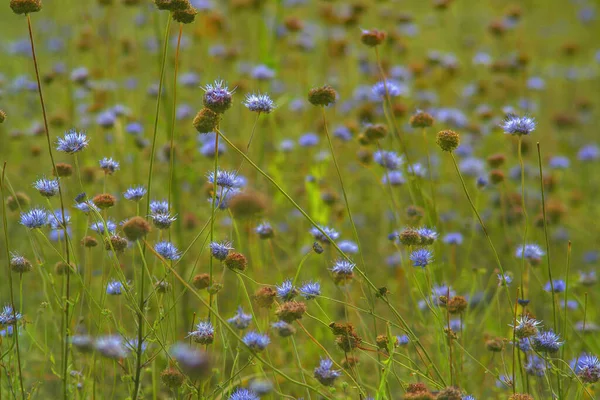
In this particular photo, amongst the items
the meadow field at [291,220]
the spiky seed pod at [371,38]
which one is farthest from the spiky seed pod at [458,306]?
the spiky seed pod at [371,38]

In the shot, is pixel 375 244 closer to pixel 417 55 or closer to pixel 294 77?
pixel 294 77

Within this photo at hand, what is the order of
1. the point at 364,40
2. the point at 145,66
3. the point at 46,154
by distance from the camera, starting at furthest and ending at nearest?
the point at 145,66 → the point at 46,154 → the point at 364,40

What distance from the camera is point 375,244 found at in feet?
13.8

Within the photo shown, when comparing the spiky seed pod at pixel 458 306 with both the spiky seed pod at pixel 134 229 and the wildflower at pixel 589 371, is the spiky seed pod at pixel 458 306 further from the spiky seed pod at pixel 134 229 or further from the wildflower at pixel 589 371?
the spiky seed pod at pixel 134 229

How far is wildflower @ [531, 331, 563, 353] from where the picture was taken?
77.7 inches

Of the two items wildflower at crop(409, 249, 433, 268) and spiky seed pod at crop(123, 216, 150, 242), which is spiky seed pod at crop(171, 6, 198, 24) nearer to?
spiky seed pod at crop(123, 216, 150, 242)

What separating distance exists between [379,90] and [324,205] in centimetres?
69

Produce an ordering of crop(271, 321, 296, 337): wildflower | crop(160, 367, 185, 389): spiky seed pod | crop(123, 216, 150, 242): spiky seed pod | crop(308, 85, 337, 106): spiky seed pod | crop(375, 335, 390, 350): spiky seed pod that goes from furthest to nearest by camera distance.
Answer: crop(308, 85, 337, 106): spiky seed pod < crop(375, 335, 390, 350): spiky seed pod < crop(160, 367, 185, 389): spiky seed pod < crop(271, 321, 296, 337): wildflower < crop(123, 216, 150, 242): spiky seed pod

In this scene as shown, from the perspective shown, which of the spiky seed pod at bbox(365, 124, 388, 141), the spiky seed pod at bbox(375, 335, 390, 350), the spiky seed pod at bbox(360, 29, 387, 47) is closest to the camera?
the spiky seed pod at bbox(375, 335, 390, 350)

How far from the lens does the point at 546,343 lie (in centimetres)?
199

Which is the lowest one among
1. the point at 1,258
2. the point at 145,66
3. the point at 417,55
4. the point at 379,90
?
the point at 1,258

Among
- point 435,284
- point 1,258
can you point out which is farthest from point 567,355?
point 1,258

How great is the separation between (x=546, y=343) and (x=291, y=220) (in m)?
2.48

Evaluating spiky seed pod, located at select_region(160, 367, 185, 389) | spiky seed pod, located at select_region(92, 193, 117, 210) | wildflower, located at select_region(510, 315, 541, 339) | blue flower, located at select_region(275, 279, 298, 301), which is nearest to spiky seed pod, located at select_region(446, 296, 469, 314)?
wildflower, located at select_region(510, 315, 541, 339)
